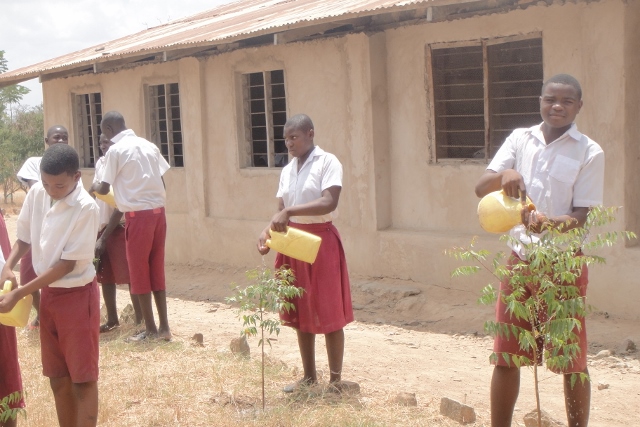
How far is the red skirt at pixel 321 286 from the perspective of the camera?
194 inches

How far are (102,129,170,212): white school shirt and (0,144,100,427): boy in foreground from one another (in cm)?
242

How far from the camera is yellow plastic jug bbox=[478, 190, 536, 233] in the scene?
3424 mm

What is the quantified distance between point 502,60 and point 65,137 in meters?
3.83

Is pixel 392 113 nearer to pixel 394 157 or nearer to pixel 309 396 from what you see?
pixel 394 157

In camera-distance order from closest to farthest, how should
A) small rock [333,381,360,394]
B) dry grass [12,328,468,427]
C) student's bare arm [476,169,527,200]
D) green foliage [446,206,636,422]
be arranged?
green foliage [446,206,636,422] < student's bare arm [476,169,527,200] < dry grass [12,328,468,427] < small rock [333,381,360,394]

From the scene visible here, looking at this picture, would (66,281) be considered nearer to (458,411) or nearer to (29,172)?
(458,411)

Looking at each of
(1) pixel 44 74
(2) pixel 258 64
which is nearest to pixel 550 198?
(2) pixel 258 64

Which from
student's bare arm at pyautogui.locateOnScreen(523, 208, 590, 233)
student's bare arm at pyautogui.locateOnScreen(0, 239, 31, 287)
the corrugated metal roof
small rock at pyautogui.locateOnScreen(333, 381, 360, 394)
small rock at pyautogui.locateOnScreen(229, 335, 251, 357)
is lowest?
small rock at pyautogui.locateOnScreen(229, 335, 251, 357)

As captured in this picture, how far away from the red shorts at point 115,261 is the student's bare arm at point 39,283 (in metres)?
3.25

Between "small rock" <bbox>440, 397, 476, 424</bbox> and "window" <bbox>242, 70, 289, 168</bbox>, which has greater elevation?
"window" <bbox>242, 70, 289, 168</bbox>

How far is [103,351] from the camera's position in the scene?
6.49 meters

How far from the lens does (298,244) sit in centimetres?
472

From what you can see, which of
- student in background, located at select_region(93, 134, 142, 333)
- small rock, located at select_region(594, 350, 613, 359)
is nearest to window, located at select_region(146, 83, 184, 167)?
student in background, located at select_region(93, 134, 142, 333)

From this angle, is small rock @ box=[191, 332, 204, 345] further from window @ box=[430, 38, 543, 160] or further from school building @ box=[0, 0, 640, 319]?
window @ box=[430, 38, 543, 160]
